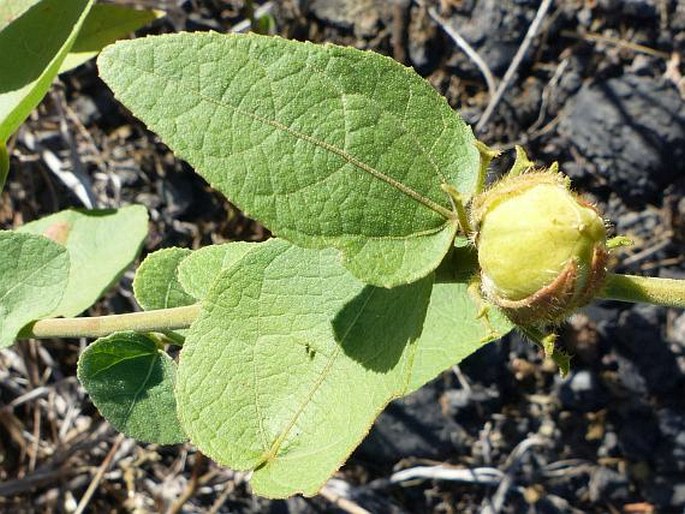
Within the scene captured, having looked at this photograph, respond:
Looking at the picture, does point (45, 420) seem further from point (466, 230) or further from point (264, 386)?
point (466, 230)

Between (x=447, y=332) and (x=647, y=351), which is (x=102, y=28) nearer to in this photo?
(x=447, y=332)

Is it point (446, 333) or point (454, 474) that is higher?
point (446, 333)

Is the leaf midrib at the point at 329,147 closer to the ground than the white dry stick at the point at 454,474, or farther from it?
farther from it

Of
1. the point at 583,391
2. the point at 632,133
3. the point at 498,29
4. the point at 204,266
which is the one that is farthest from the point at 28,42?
the point at 583,391

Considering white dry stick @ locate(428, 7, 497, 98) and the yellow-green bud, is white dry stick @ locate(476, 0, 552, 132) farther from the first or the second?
the yellow-green bud

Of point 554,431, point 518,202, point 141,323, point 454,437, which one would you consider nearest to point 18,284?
point 141,323

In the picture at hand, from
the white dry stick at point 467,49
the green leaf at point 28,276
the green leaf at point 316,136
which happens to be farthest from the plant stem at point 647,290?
the white dry stick at point 467,49

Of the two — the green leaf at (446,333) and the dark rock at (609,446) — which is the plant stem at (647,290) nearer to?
the green leaf at (446,333)
